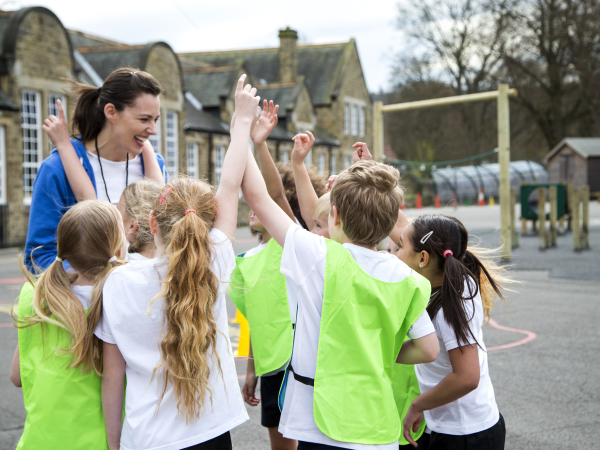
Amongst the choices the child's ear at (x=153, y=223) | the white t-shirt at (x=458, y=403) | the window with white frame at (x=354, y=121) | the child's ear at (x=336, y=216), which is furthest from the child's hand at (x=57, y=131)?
the window with white frame at (x=354, y=121)

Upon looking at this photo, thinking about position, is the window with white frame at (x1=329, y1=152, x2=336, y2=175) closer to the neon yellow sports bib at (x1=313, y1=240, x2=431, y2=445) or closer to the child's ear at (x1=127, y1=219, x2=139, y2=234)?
the child's ear at (x1=127, y1=219, x2=139, y2=234)

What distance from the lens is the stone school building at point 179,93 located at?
18.3m

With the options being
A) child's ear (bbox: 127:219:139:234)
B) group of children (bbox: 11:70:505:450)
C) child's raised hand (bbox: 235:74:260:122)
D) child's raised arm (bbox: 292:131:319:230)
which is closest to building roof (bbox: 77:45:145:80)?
child's raised arm (bbox: 292:131:319:230)

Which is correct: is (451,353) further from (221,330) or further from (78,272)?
(78,272)

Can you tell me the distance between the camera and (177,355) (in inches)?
80.4

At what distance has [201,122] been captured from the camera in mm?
27328

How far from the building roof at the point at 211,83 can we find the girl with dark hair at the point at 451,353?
26885mm

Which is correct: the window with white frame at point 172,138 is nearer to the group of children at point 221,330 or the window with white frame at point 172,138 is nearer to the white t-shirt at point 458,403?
the group of children at point 221,330

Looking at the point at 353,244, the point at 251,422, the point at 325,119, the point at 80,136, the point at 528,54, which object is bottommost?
the point at 251,422

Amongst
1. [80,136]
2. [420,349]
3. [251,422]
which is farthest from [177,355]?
[251,422]

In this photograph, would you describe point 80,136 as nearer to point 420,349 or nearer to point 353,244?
point 353,244

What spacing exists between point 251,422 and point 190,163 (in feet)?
74.5

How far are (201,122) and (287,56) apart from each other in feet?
46.1

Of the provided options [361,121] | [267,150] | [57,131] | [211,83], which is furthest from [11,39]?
[361,121]
